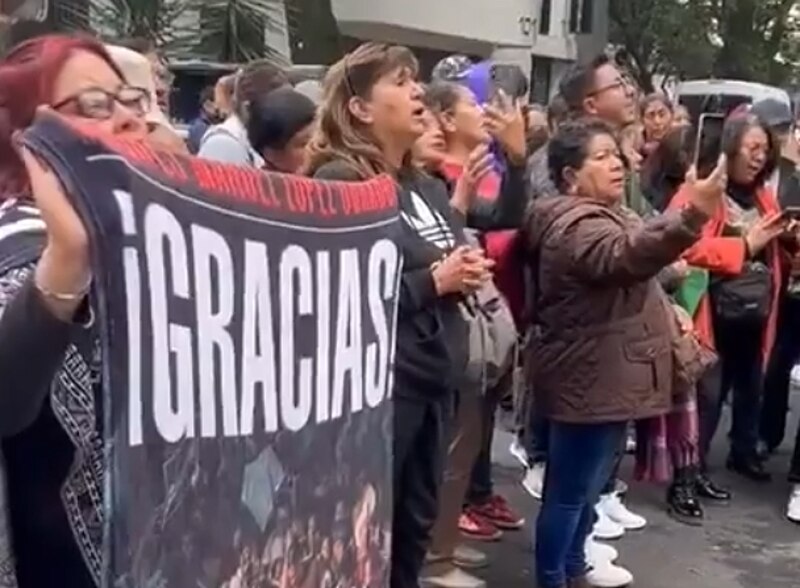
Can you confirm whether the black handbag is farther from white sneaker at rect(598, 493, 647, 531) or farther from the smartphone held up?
white sneaker at rect(598, 493, 647, 531)

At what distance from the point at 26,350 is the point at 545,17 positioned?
3286 cm

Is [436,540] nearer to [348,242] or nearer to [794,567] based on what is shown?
[794,567]

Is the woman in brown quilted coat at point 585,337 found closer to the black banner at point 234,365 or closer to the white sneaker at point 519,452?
the white sneaker at point 519,452

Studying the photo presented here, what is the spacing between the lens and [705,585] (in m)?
5.29

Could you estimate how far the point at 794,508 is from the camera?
244 inches

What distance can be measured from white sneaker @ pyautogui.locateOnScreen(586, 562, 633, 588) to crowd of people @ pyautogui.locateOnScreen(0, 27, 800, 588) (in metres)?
0.02

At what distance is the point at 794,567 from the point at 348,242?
12.2 ft

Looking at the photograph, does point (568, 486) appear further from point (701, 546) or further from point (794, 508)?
point (794, 508)

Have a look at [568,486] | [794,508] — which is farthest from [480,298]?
[794,508]

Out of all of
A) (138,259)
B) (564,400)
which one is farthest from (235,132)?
(138,259)

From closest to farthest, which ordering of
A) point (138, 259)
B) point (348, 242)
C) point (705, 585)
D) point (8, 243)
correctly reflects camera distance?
point (138, 259), point (8, 243), point (348, 242), point (705, 585)

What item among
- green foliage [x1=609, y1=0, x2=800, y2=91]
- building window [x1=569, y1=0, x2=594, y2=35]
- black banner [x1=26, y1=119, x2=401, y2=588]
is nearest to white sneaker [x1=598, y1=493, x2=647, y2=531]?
black banner [x1=26, y1=119, x2=401, y2=588]

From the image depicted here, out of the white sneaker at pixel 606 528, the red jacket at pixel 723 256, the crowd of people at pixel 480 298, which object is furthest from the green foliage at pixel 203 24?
the white sneaker at pixel 606 528

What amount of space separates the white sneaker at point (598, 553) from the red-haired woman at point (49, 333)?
10.9ft
